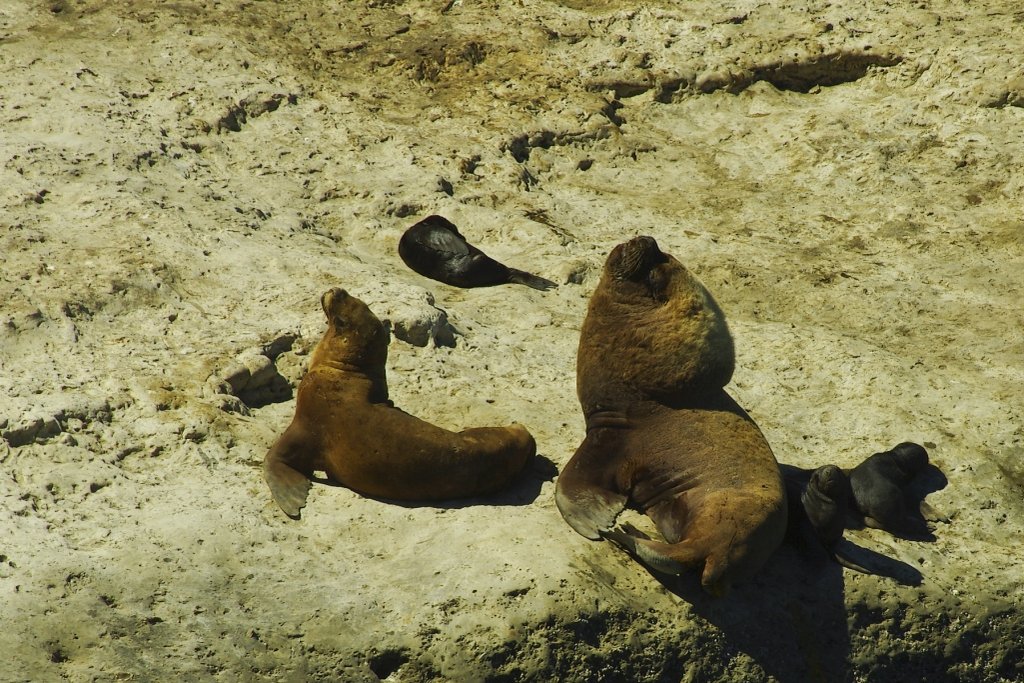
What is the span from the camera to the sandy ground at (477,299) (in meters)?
5.41

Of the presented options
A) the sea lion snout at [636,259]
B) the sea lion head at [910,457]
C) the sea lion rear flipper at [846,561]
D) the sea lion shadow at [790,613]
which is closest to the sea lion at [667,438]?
the sea lion snout at [636,259]

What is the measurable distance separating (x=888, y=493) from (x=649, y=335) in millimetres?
1512

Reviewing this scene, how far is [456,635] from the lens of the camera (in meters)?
5.30

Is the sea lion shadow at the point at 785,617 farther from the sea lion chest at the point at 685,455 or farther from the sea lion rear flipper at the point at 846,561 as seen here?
the sea lion chest at the point at 685,455

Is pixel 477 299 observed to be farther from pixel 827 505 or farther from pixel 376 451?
pixel 827 505

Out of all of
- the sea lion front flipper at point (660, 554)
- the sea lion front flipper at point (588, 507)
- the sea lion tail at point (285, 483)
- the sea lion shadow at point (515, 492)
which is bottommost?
the sea lion shadow at point (515, 492)

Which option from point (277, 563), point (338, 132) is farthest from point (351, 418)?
point (338, 132)

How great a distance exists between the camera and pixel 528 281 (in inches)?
325

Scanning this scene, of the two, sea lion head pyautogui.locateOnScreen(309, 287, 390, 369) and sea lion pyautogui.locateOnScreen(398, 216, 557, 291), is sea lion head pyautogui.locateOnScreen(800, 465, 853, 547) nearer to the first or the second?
sea lion head pyautogui.locateOnScreen(309, 287, 390, 369)

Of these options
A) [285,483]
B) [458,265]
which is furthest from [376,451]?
[458,265]

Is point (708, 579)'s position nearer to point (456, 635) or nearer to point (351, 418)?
point (456, 635)

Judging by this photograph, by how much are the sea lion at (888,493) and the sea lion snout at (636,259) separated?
1.61 meters

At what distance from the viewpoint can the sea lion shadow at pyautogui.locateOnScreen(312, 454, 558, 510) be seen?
5.99 metres

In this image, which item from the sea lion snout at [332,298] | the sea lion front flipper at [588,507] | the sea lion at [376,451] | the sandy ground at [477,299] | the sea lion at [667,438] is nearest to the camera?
the sandy ground at [477,299]
